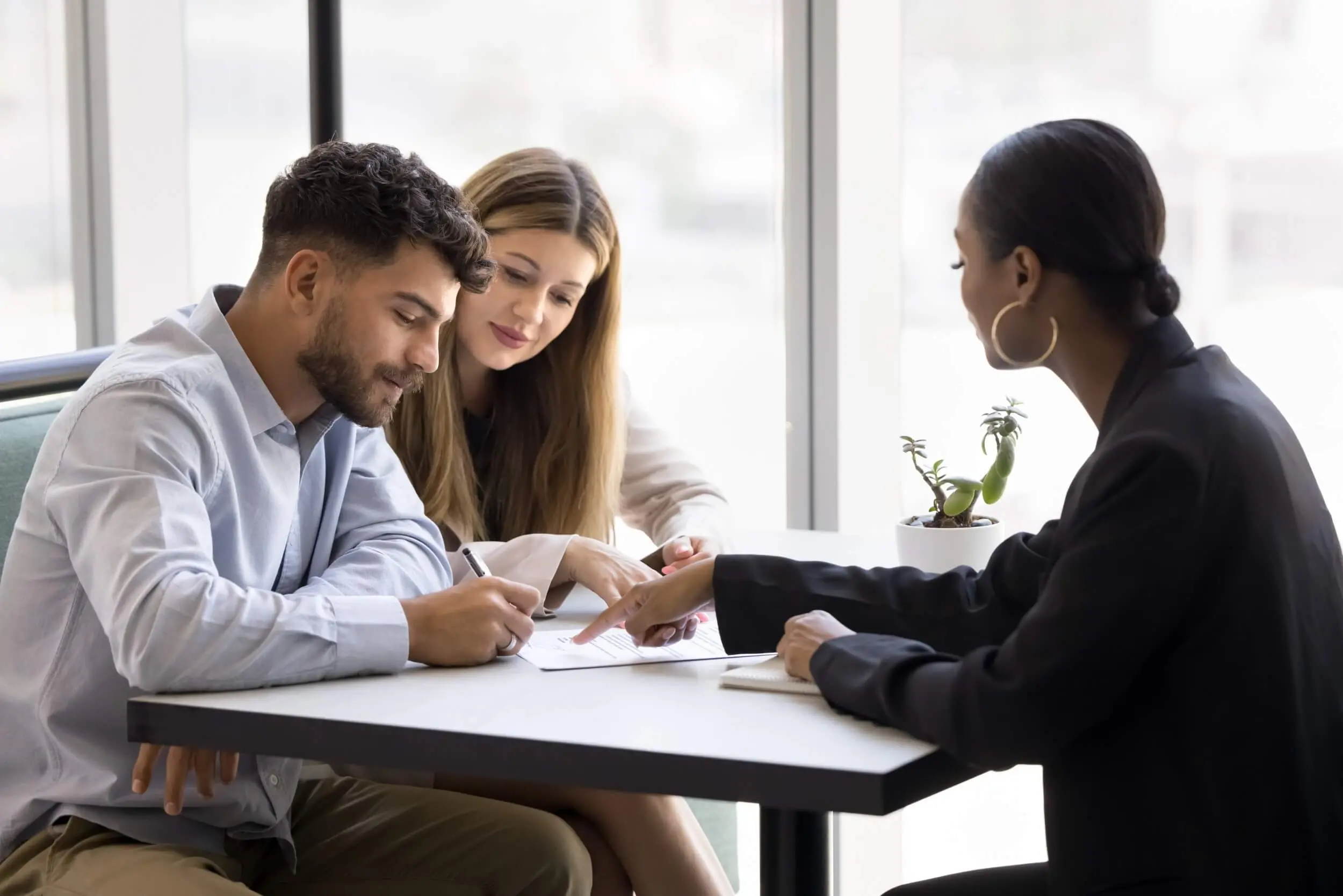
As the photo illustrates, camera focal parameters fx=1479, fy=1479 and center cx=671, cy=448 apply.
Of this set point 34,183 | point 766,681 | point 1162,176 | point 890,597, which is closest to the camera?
point 766,681

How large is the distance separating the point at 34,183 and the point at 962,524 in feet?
7.23

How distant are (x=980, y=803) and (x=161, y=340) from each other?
2113 mm

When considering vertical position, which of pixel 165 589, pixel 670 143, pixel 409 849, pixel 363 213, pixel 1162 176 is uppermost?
pixel 670 143

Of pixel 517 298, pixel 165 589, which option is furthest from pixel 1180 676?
pixel 517 298

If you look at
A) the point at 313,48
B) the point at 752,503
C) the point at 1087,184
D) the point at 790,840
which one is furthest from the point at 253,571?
the point at 752,503

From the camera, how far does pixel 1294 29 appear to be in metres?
2.59

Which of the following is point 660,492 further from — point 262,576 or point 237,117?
point 237,117

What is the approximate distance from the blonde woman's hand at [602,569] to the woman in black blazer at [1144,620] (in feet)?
1.86

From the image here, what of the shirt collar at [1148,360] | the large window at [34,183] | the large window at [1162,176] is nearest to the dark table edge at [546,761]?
the shirt collar at [1148,360]

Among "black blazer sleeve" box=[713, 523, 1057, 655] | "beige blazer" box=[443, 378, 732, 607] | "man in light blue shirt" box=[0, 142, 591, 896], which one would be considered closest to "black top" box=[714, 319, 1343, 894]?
"black blazer sleeve" box=[713, 523, 1057, 655]

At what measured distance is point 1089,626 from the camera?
1.10 meters

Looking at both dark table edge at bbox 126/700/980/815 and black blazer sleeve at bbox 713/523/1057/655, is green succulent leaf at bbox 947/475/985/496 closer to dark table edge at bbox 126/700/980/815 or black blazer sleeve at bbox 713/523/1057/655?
black blazer sleeve at bbox 713/523/1057/655

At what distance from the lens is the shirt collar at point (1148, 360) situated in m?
1.22

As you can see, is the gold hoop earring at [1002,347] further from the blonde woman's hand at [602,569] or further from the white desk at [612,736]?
the blonde woman's hand at [602,569]
